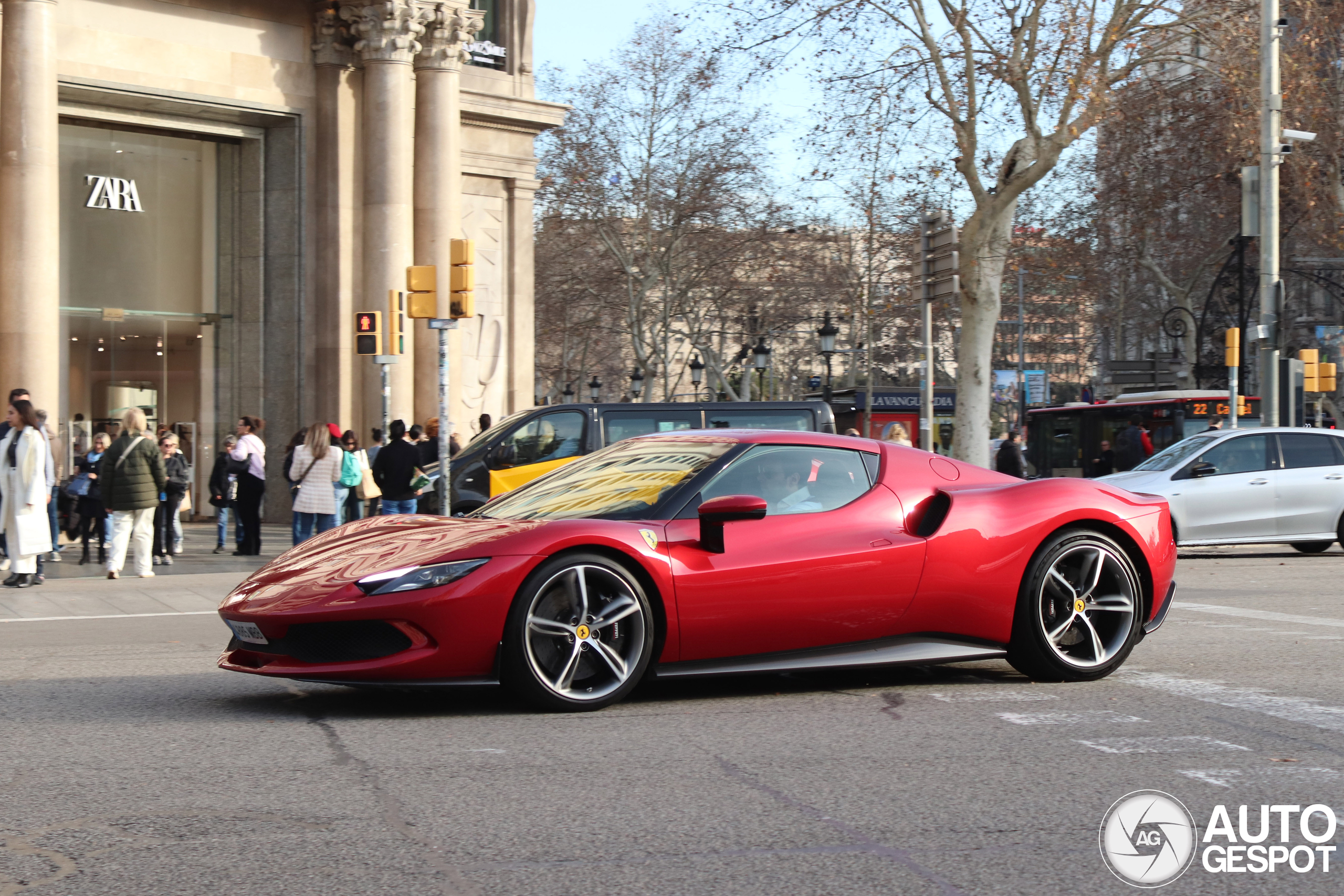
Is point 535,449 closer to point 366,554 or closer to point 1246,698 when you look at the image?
point 366,554

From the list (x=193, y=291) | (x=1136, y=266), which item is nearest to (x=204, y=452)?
(x=193, y=291)

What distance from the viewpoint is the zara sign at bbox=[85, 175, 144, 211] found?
24.1m

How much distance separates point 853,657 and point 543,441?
10.3 meters

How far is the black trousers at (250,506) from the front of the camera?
18203 mm

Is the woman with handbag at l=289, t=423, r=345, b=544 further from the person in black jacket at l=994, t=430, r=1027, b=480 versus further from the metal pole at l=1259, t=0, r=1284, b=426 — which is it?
the metal pole at l=1259, t=0, r=1284, b=426

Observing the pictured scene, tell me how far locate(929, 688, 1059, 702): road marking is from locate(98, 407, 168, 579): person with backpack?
32.7ft

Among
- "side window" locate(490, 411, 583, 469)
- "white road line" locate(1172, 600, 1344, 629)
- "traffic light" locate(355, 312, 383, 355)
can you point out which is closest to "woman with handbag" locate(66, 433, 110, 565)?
→ "traffic light" locate(355, 312, 383, 355)

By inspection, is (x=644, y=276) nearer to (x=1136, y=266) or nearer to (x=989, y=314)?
(x=1136, y=266)

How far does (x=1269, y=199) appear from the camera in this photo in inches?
1000

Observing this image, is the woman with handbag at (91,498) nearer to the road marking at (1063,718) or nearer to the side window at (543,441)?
the side window at (543,441)

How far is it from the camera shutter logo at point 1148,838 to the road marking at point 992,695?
191 cm

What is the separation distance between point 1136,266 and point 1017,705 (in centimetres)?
4982

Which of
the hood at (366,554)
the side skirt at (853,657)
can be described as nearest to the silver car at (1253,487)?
the side skirt at (853,657)

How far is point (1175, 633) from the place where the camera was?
963cm
